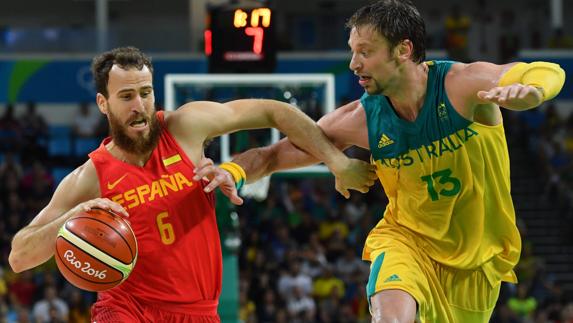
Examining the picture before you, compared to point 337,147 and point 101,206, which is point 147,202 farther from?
point 337,147

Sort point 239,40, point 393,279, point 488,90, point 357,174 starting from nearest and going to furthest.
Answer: point 488,90 → point 393,279 → point 357,174 → point 239,40

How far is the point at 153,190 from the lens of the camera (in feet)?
18.4

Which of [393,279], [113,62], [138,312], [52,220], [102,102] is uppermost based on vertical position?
[113,62]

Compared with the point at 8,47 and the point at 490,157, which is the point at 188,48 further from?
the point at 490,157

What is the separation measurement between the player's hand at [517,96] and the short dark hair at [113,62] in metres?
1.96

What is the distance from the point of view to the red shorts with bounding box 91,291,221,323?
547 centimetres

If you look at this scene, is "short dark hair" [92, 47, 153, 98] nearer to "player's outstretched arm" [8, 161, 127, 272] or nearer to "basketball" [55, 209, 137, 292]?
"player's outstretched arm" [8, 161, 127, 272]

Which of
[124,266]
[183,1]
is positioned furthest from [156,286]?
[183,1]

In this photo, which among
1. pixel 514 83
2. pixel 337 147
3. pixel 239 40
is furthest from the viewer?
pixel 239 40

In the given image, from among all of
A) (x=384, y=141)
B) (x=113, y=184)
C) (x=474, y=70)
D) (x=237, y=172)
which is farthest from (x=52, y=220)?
(x=474, y=70)

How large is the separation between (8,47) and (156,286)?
52.9 feet

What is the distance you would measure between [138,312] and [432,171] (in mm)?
1811

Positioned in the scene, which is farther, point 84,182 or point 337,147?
point 337,147

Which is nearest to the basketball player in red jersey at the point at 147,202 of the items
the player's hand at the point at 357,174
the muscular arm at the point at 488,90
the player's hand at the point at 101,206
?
the player's hand at the point at 101,206
